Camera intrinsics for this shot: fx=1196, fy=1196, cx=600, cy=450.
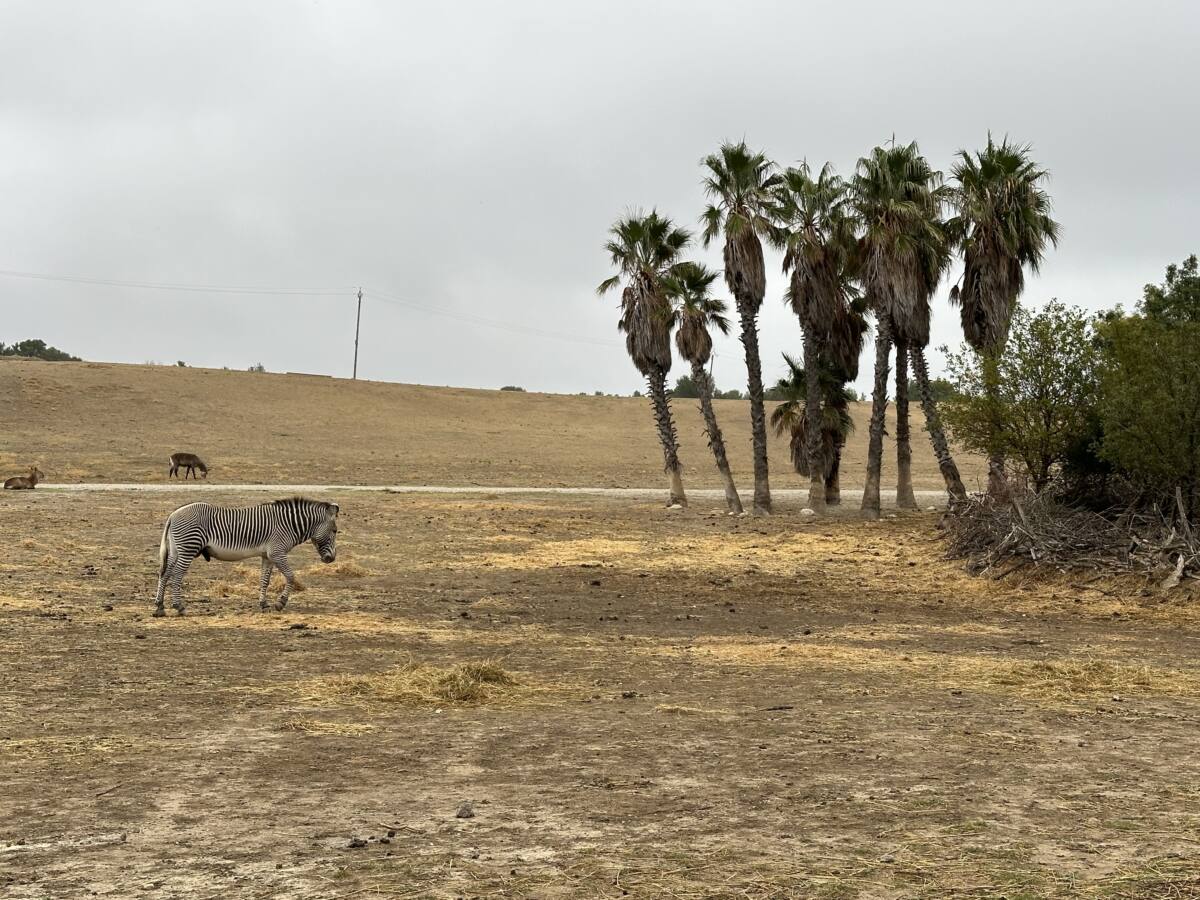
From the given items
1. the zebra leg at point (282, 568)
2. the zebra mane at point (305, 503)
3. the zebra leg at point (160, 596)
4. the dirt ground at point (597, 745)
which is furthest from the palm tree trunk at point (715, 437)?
the zebra leg at point (160, 596)

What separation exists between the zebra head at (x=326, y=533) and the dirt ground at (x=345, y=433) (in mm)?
34235

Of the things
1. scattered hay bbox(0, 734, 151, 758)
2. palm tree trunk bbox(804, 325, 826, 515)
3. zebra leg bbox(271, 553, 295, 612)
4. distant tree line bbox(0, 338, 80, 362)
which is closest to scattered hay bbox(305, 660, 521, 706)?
scattered hay bbox(0, 734, 151, 758)

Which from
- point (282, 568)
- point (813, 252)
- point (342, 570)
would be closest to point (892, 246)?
point (813, 252)

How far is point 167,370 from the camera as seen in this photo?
Result: 93750mm

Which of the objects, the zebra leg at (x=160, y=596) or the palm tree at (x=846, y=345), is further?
the palm tree at (x=846, y=345)

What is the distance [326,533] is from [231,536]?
1.61 m

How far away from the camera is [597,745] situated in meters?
9.60

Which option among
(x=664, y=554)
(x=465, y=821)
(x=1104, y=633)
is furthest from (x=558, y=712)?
(x=664, y=554)

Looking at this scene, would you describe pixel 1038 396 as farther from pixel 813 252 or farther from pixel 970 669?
pixel 970 669

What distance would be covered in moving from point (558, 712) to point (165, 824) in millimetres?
4340

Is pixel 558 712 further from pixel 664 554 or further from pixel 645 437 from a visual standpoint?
pixel 645 437

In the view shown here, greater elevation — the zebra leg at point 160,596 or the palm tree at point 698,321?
the palm tree at point 698,321

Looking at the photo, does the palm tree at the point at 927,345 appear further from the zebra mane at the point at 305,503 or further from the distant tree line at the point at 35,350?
the distant tree line at the point at 35,350

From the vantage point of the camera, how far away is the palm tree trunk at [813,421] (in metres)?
37.6
